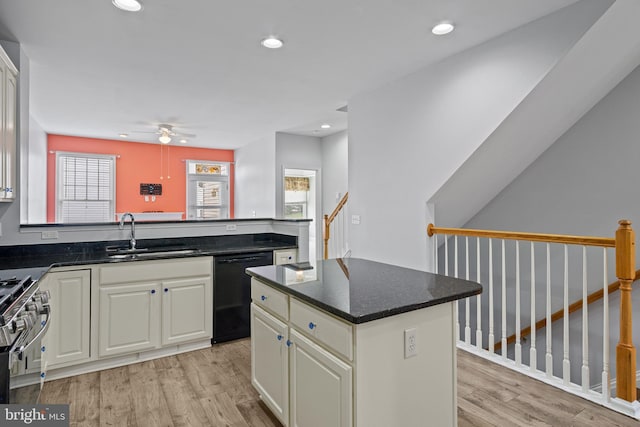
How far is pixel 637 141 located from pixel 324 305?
3328mm

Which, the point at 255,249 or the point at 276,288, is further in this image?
the point at 255,249

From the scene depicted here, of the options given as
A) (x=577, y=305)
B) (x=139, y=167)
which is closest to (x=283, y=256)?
(x=577, y=305)

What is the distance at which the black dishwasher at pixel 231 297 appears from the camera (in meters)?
3.29

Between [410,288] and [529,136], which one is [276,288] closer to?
[410,288]

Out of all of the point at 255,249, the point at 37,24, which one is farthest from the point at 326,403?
the point at 37,24

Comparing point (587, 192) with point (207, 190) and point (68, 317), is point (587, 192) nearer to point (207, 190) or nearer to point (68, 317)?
point (68, 317)

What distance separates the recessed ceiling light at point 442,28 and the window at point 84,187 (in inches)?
256

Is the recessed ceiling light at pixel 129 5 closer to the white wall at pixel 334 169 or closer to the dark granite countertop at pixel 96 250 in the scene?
the dark granite countertop at pixel 96 250

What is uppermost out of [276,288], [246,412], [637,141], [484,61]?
[484,61]

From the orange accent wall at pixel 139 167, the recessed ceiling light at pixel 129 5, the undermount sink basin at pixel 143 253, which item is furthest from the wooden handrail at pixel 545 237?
the orange accent wall at pixel 139 167

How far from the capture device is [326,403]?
155 centimetres

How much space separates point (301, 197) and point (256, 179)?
3.10 feet

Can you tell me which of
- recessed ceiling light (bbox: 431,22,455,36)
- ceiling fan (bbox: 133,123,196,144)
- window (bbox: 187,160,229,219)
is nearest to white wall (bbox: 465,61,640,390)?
recessed ceiling light (bbox: 431,22,455,36)

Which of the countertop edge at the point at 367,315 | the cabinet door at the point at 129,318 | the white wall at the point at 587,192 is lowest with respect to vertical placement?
the cabinet door at the point at 129,318
